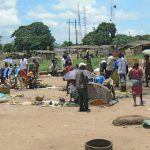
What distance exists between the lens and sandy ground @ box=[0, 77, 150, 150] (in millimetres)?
10562

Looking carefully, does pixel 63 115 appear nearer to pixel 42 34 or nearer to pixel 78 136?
pixel 78 136

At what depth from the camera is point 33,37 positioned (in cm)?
10075

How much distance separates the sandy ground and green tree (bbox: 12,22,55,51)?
8321cm

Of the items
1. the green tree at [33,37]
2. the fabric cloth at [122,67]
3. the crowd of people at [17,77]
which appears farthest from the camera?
the green tree at [33,37]

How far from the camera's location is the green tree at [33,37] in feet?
327

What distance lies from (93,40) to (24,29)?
17.6m

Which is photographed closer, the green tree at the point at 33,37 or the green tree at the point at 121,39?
the green tree at the point at 33,37

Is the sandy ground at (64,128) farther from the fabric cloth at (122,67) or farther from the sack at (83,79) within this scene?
the fabric cloth at (122,67)

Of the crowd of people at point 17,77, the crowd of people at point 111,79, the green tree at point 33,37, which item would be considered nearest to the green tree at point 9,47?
the green tree at point 33,37

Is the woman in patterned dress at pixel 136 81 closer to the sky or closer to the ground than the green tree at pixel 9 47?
closer to the ground

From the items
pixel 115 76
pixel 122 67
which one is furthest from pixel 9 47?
pixel 122 67

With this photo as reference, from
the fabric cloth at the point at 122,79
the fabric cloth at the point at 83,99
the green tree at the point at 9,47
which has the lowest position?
the fabric cloth at the point at 83,99

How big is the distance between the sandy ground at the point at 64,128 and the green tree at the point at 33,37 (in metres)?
83.2

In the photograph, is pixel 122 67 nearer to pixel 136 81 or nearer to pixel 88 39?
pixel 136 81
